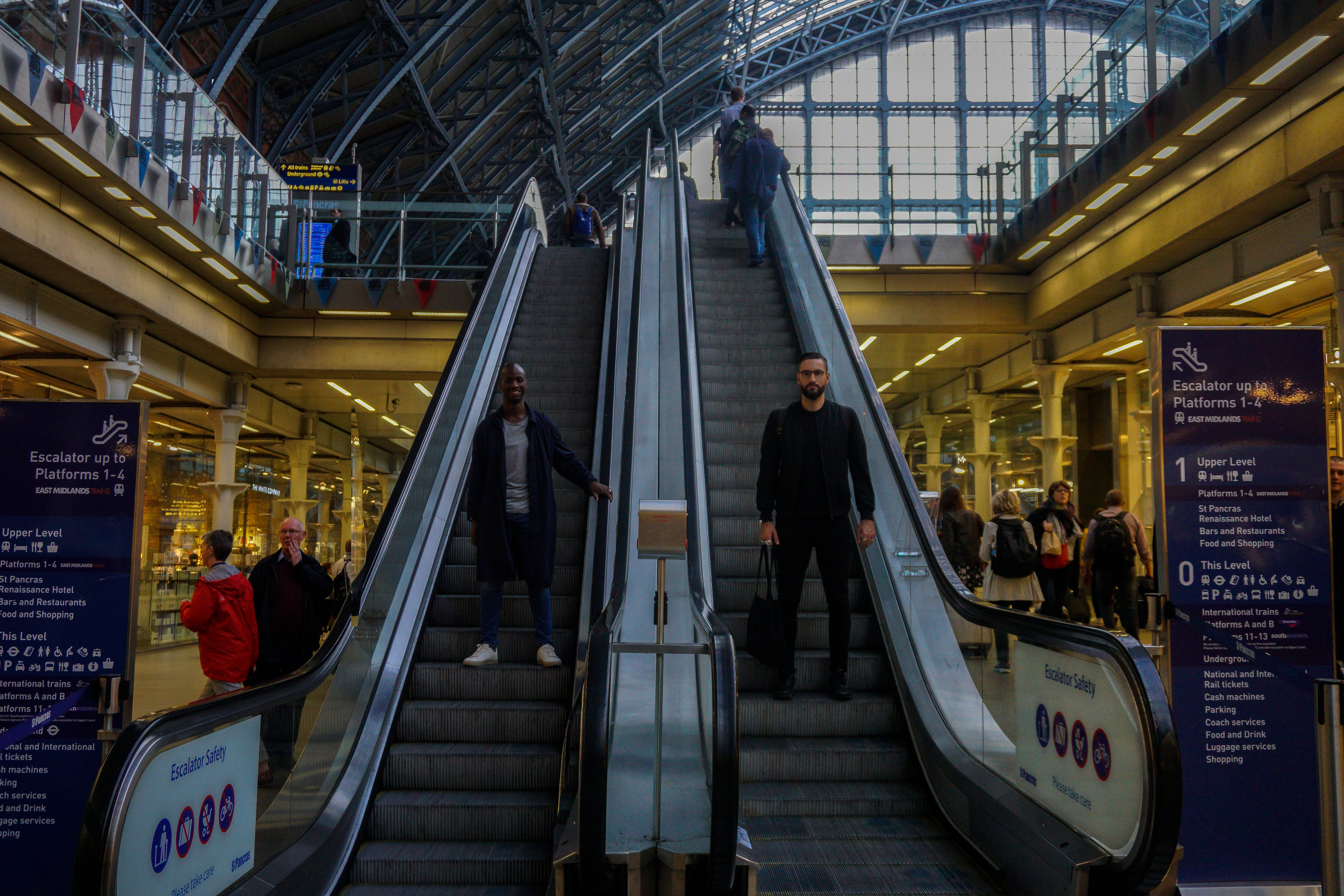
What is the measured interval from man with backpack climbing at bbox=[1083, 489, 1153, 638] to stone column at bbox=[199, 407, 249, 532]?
11802 millimetres

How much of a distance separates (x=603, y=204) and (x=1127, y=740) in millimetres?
39149

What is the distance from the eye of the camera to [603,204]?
133 feet

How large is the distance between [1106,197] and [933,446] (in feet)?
45.2

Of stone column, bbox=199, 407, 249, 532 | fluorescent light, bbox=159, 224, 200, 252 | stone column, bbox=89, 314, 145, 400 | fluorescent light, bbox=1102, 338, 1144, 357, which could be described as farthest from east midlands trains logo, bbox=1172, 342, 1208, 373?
stone column, bbox=199, 407, 249, 532

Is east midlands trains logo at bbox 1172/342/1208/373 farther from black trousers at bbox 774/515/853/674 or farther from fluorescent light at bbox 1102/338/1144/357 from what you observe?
fluorescent light at bbox 1102/338/1144/357

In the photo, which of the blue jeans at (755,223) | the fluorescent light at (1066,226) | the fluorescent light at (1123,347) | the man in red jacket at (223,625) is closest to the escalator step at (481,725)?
the man in red jacket at (223,625)

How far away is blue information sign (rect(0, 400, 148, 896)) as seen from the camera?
413 centimetres

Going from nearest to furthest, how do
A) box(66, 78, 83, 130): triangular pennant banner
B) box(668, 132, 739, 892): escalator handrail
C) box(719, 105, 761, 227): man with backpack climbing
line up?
box(668, 132, 739, 892): escalator handrail
box(66, 78, 83, 130): triangular pennant banner
box(719, 105, 761, 227): man with backpack climbing

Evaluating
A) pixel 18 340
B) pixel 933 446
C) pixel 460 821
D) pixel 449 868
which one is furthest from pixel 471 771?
pixel 933 446

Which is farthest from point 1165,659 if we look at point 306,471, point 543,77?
point 543,77

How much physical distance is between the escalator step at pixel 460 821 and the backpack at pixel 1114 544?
6.68 meters

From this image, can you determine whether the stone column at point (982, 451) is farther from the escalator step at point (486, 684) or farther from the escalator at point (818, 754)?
the escalator step at point (486, 684)

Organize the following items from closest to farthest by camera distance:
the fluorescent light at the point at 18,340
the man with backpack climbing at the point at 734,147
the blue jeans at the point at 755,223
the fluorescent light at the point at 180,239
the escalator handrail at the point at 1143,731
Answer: the escalator handrail at the point at 1143,731 → the fluorescent light at the point at 180,239 → the blue jeans at the point at 755,223 → the fluorescent light at the point at 18,340 → the man with backpack climbing at the point at 734,147

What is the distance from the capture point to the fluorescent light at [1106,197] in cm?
1058
